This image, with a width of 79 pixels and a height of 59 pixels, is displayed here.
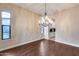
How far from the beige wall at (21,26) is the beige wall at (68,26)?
67.5 inches

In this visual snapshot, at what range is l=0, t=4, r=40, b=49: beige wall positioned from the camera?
17.6ft

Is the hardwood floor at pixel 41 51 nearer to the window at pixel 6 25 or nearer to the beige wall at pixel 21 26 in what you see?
the beige wall at pixel 21 26

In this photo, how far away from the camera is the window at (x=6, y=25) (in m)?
5.05

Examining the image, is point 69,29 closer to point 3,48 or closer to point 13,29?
point 13,29

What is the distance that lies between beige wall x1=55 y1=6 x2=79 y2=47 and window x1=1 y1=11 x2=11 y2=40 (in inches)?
135

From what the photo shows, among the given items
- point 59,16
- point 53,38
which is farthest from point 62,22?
point 53,38

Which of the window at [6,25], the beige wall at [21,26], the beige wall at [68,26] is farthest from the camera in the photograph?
the beige wall at [68,26]

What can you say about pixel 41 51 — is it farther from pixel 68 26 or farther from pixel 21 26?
pixel 68 26

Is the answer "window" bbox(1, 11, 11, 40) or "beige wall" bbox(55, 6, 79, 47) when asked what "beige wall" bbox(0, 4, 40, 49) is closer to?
"window" bbox(1, 11, 11, 40)

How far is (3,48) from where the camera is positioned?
5000mm

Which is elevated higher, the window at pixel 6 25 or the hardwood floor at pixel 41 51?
the window at pixel 6 25

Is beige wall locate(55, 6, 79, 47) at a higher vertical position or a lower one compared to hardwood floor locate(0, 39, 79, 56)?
higher

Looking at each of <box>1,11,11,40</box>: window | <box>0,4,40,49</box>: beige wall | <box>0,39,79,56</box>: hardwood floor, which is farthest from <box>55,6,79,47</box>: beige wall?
<box>1,11,11,40</box>: window

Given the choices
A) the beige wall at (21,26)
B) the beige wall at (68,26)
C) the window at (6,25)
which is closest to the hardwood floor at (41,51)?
the beige wall at (21,26)
